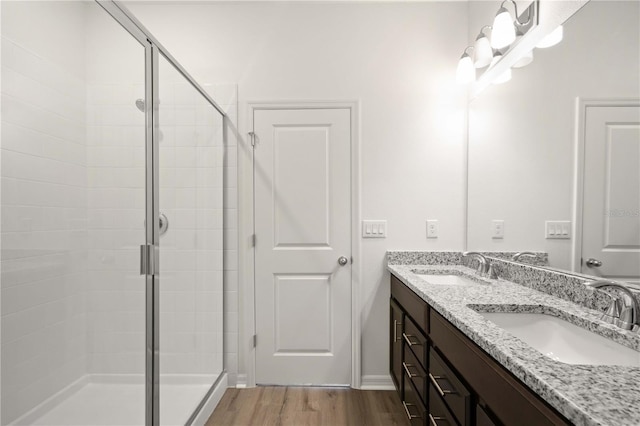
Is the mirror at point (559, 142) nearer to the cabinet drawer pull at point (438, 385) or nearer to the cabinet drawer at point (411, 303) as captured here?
the cabinet drawer at point (411, 303)

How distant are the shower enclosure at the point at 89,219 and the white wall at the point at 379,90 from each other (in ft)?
2.84

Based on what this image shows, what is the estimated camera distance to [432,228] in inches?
90.9

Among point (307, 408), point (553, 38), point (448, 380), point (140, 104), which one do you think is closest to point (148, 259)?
point (140, 104)

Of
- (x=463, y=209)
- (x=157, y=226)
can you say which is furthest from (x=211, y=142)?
(x=463, y=209)

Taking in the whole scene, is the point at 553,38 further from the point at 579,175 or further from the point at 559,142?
the point at 579,175

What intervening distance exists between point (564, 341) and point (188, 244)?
175cm

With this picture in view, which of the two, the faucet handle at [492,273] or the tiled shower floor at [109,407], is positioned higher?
the faucet handle at [492,273]

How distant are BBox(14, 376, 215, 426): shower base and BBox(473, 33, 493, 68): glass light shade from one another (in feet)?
8.18

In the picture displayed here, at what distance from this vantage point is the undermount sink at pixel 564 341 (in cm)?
89

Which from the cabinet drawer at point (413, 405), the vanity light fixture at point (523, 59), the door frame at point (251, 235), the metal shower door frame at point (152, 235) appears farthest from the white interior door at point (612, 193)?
the metal shower door frame at point (152, 235)

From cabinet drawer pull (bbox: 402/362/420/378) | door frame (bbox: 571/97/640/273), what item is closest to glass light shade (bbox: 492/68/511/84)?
door frame (bbox: 571/97/640/273)

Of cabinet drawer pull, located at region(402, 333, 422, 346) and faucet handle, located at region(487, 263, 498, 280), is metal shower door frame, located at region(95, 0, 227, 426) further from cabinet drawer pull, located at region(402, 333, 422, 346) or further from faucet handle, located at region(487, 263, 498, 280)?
faucet handle, located at region(487, 263, 498, 280)

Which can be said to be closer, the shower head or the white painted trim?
the shower head

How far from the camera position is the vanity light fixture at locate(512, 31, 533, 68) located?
5.24 feet
